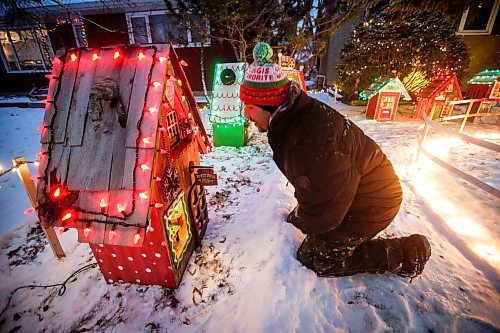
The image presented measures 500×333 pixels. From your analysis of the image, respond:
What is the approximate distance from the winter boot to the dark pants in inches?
2.3

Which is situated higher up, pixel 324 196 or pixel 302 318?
pixel 324 196

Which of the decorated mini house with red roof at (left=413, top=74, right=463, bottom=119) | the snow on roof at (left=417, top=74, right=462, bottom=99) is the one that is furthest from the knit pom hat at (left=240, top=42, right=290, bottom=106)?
the snow on roof at (left=417, top=74, right=462, bottom=99)

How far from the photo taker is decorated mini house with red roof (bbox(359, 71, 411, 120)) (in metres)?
8.30

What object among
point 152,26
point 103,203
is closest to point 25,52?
point 152,26

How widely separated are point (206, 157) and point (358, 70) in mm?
8577

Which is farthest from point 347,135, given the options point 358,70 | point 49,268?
point 358,70

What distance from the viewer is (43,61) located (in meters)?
13.1

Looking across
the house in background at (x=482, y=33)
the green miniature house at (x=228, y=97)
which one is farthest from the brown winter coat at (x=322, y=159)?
the house in background at (x=482, y=33)

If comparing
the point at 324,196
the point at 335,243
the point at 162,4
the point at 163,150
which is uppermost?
the point at 162,4

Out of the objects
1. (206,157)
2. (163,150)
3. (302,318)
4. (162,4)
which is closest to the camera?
(163,150)

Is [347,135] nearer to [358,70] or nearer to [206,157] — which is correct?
[206,157]

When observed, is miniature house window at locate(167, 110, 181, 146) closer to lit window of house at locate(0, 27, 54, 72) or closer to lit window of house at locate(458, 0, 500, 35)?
lit window of house at locate(0, 27, 54, 72)

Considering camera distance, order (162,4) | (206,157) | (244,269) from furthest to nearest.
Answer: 1. (162,4)
2. (206,157)
3. (244,269)

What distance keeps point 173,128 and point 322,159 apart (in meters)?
1.66
